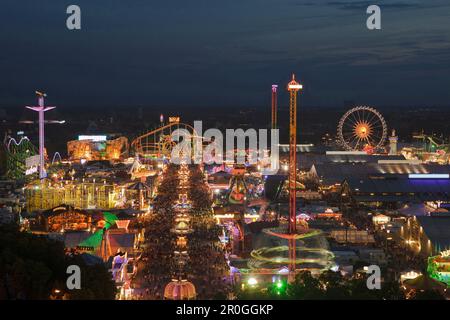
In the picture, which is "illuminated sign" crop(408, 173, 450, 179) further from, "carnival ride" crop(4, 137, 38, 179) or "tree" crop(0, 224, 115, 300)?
"tree" crop(0, 224, 115, 300)

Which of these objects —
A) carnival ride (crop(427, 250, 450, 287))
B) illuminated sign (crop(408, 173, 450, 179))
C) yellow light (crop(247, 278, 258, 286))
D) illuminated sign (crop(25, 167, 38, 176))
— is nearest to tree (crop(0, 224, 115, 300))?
yellow light (crop(247, 278, 258, 286))

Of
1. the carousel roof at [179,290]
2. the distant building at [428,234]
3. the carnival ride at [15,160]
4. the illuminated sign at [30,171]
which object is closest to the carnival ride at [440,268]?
the distant building at [428,234]

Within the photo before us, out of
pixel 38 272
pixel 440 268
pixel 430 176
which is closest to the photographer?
pixel 38 272

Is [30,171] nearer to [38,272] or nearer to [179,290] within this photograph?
[179,290]

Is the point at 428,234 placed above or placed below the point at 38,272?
below

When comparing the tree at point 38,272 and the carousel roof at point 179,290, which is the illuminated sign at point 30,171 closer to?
the carousel roof at point 179,290

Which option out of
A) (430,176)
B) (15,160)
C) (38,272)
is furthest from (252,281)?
(15,160)

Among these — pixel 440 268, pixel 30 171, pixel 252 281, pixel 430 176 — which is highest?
pixel 30 171

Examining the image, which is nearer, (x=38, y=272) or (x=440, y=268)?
(x=38, y=272)
